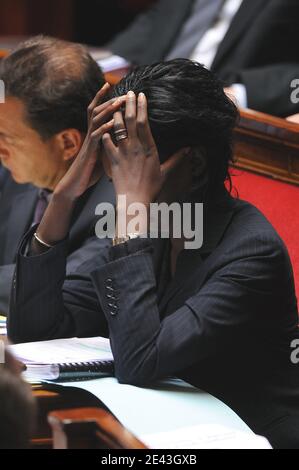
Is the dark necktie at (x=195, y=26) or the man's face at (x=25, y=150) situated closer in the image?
the man's face at (x=25, y=150)

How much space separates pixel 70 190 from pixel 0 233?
0.60m

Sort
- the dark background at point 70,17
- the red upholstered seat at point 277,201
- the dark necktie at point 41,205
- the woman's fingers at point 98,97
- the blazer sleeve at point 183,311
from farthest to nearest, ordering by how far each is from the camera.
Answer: the dark background at point 70,17 → the dark necktie at point 41,205 → the red upholstered seat at point 277,201 → the woman's fingers at point 98,97 → the blazer sleeve at point 183,311

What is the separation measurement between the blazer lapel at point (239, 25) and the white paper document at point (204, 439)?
177 centimetres

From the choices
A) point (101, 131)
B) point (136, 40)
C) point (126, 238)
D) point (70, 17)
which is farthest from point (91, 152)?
point (70, 17)

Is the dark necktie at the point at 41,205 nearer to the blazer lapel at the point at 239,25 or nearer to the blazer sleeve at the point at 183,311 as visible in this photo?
the blazer sleeve at the point at 183,311

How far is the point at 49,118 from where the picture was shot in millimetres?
1982

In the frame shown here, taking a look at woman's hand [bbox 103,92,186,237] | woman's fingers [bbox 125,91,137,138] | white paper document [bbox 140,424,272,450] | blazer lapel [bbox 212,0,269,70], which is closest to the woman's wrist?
woman's hand [bbox 103,92,186,237]

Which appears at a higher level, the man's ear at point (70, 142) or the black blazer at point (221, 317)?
the man's ear at point (70, 142)

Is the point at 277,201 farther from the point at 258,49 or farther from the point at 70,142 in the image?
the point at 258,49

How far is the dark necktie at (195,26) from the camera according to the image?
3.07m

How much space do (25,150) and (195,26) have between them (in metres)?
1.27

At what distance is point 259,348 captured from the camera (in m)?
1.52

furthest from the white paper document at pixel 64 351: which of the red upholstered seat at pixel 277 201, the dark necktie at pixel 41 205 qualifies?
the dark necktie at pixel 41 205

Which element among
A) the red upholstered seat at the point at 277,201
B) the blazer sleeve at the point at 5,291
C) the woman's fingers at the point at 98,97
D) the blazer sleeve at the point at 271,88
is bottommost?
the blazer sleeve at the point at 5,291
